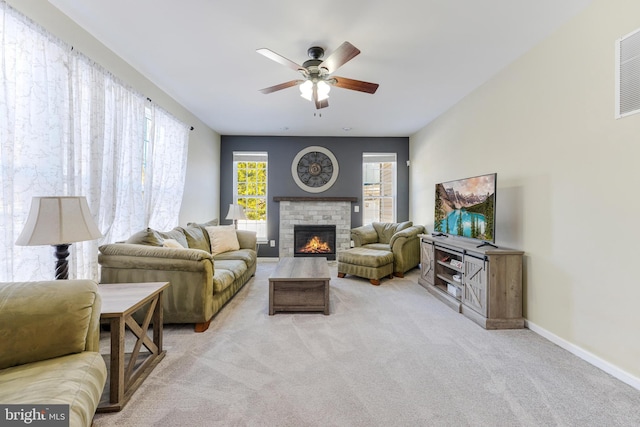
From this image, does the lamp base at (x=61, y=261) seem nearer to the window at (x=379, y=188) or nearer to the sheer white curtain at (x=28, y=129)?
the sheer white curtain at (x=28, y=129)

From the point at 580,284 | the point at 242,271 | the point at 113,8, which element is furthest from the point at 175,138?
the point at 580,284

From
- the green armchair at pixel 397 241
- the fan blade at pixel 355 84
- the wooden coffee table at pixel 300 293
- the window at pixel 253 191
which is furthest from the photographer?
the window at pixel 253 191

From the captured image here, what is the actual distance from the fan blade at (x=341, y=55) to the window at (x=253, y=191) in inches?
141

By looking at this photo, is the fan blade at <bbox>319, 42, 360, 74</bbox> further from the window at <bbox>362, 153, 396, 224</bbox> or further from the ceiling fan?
the window at <bbox>362, 153, 396, 224</bbox>

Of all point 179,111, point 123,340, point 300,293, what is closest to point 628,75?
point 300,293

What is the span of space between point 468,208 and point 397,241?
4.65 ft

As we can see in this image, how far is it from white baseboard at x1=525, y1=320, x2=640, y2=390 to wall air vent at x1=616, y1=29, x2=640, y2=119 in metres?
1.71

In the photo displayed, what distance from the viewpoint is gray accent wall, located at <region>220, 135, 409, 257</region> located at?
5570 millimetres

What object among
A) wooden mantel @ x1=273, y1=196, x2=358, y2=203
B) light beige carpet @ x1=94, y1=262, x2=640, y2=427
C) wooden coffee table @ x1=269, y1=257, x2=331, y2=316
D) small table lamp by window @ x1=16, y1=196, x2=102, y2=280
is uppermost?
wooden mantel @ x1=273, y1=196, x2=358, y2=203

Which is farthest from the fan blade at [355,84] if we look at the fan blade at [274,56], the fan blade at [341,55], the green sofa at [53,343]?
the green sofa at [53,343]

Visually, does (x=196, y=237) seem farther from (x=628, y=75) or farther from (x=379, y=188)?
(x=628, y=75)

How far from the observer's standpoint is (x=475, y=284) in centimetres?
271

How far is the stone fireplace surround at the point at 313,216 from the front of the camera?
5562 millimetres

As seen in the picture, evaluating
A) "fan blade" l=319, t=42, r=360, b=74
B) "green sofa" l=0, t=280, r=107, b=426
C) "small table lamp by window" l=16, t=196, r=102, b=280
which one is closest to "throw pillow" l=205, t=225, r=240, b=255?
"small table lamp by window" l=16, t=196, r=102, b=280
